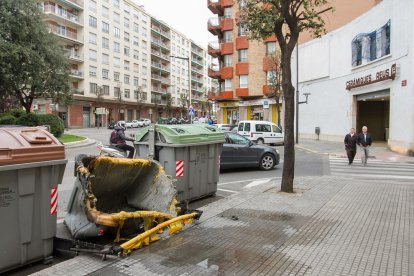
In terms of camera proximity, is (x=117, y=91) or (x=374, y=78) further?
(x=117, y=91)

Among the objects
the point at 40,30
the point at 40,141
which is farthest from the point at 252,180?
the point at 40,30

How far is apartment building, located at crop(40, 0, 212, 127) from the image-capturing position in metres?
58.9

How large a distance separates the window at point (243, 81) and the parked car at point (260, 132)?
20277 mm

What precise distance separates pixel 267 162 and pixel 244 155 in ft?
3.70

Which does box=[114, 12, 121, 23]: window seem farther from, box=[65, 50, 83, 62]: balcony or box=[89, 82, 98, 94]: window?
box=[89, 82, 98, 94]: window

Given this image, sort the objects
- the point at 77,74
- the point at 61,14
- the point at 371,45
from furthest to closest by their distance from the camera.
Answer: the point at 77,74, the point at 61,14, the point at 371,45

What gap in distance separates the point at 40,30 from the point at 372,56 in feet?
67.6

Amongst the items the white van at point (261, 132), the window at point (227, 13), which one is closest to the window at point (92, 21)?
the window at point (227, 13)

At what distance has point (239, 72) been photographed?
45.9 m

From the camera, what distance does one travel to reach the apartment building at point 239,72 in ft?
145

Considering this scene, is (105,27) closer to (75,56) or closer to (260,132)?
(75,56)

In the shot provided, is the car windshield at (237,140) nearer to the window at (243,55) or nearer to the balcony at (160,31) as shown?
the window at (243,55)

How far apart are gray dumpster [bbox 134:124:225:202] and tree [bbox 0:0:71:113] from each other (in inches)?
654

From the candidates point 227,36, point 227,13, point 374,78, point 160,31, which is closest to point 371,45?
point 374,78
